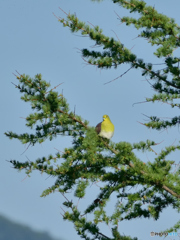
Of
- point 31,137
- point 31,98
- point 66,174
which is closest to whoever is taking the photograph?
point 31,98

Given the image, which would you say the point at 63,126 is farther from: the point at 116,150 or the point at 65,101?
the point at 116,150

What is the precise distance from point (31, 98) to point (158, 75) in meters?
2.65

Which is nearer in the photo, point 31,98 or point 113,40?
point 31,98

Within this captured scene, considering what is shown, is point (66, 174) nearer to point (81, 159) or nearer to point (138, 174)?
point (81, 159)

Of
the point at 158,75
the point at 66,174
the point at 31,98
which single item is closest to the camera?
the point at 31,98

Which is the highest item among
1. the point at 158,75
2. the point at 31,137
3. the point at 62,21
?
the point at 158,75

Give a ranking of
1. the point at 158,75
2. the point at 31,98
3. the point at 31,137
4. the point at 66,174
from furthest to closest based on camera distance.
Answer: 1. the point at 158,75
2. the point at 66,174
3. the point at 31,137
4. the point at 31,98

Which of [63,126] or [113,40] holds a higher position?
[113,40]

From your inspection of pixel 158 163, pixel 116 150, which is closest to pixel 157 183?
pixel 158 163

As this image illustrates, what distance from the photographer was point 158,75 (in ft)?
27.1

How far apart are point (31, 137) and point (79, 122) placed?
2.51ft

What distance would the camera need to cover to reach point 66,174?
7660 mm

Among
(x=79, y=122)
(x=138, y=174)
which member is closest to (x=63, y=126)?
(x=79, y=122)

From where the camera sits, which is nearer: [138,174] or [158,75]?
[138,174]
